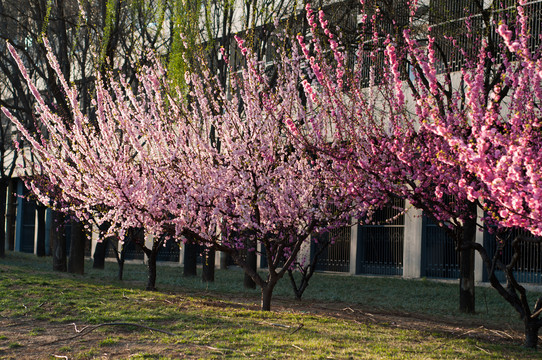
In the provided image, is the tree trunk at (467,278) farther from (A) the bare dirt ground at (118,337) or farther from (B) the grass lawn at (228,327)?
(A) the bare dirt ground at (118,337)

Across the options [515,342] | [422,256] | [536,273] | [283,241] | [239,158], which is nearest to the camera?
[515,342]

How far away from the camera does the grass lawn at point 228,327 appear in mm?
7496

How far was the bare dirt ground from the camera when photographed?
24.1ft

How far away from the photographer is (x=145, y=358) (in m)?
6.96

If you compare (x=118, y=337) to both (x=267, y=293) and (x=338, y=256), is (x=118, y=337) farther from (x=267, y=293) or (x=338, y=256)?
(x=338, y=256)

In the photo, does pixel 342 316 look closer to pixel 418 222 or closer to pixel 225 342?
Result: pixel 225 342

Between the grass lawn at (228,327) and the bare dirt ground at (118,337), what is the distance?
0.01 metres

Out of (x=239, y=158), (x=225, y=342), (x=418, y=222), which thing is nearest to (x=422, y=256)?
(x=418, y=222)

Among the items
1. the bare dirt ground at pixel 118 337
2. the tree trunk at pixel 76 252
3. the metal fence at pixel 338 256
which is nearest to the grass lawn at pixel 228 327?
the bare dirt ground at pixel 118 337

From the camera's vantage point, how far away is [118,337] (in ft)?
27.1

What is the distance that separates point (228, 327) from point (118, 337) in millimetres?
1600

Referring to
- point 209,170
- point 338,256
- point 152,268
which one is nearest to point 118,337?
point 209,170

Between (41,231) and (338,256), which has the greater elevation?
(41,231)

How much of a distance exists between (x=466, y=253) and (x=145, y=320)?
7068 millimetres
